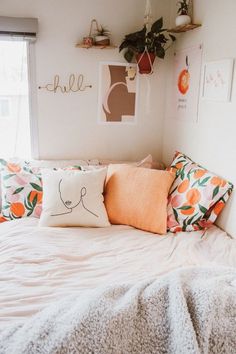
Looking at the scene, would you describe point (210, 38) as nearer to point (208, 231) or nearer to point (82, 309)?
point (208, 231)

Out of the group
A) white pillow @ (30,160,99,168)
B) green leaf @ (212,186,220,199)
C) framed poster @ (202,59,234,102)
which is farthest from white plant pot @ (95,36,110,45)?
green leaf @ (212,186,220,199)

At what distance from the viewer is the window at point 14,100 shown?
242 cm

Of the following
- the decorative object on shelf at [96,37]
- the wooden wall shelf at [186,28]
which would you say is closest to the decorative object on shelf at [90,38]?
the decorative object on shelf at [96,37]

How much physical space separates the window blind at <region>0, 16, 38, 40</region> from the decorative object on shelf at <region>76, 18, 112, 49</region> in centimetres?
33

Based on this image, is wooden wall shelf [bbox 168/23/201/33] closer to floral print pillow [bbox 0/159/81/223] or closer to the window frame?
the window frame

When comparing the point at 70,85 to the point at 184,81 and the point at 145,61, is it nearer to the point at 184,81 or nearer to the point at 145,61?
the point at 145,61

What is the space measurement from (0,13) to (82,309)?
2.23 metres

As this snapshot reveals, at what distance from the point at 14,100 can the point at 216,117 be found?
4.84ft

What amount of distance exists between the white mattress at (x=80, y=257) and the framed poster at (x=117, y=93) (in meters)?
1.01

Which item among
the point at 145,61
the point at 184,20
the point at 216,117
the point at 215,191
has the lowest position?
the point at 215,191

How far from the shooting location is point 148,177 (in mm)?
2166

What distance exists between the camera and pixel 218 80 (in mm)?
1970

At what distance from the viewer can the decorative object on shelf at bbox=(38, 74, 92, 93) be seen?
2526 millimetres

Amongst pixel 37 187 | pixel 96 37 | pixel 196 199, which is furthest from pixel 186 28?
pixel 37 187
